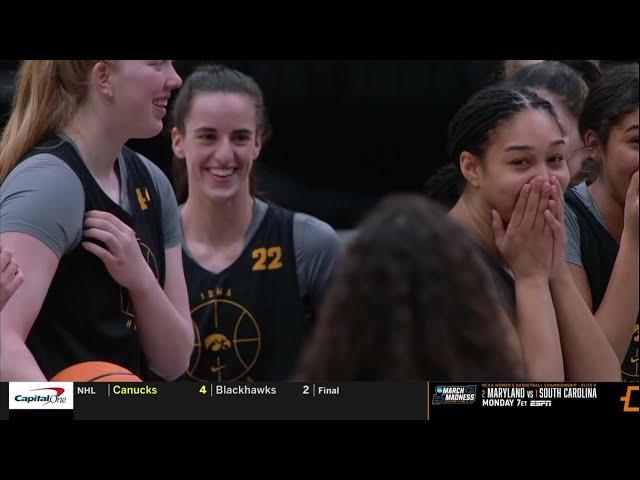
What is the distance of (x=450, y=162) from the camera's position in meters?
3.32

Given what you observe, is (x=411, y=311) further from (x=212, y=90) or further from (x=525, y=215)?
(x=212, y=90)

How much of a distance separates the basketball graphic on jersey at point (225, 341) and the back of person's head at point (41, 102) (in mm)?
667

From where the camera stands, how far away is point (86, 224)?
3215 mm

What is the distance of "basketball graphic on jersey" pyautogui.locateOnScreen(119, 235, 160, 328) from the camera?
328 cm

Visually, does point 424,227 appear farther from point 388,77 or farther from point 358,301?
point 388,77

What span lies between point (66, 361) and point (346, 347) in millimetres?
1618

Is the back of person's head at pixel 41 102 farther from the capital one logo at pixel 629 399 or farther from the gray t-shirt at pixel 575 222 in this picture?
the capital one logo at pixel 629 399

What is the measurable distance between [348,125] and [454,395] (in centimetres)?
84

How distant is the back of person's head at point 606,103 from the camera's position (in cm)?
335

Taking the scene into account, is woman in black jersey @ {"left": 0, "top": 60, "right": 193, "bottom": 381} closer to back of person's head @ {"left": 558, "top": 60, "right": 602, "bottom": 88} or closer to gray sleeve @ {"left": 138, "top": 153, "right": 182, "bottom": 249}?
gray sleeve @ {"left": 138, "top": 153, "right": 182, "bottom": 249}

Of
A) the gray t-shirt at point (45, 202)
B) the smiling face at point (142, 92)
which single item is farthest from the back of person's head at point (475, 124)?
the gray t-shirt at point (45, 202)

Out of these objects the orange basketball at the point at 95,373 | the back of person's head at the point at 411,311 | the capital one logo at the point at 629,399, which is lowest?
the back of person's head at the point at 411,311

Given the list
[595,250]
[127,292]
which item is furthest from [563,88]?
[127,292]

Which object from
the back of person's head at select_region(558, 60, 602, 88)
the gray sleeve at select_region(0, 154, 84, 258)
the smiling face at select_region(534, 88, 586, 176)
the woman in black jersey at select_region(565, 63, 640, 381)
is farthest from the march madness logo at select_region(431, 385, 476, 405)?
the gray sleeve at select_region(0, 154, 84, 258)
